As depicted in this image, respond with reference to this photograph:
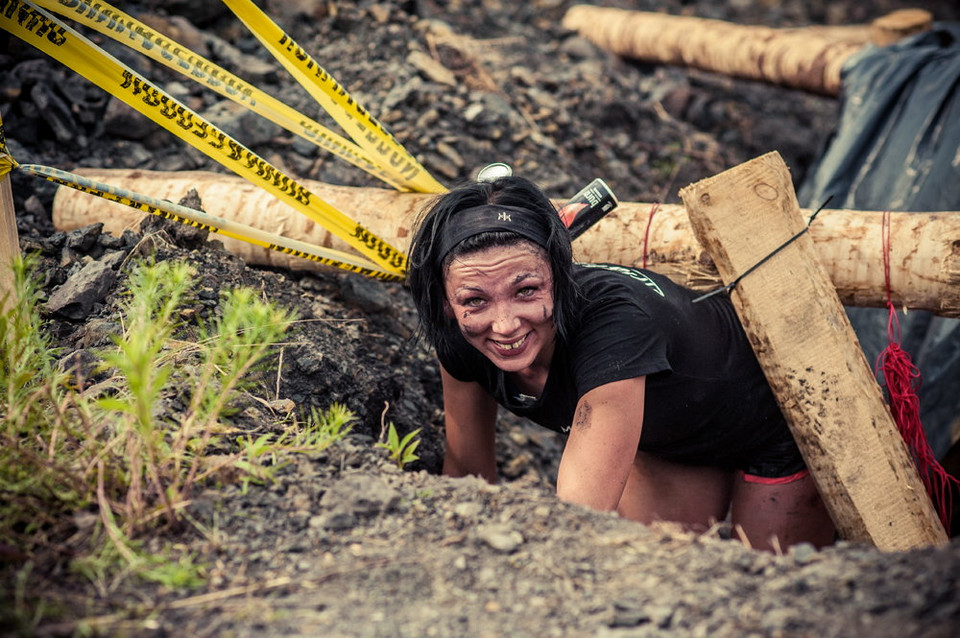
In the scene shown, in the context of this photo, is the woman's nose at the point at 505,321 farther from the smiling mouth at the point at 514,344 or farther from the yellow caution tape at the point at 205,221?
the yellow caution tape at the point at 205,221

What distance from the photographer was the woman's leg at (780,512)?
2994 millimetres

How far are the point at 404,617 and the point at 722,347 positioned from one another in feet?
4.89

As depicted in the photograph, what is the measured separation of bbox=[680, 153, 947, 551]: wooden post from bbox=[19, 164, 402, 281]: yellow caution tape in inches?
47.2

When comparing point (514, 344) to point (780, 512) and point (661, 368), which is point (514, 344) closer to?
point (661, 368)

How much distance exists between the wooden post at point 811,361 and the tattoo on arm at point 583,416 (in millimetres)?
645

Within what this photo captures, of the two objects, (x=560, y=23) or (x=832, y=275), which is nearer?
(x=832, y=275)

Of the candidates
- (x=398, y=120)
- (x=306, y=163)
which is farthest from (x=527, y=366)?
(x=398, y=120)

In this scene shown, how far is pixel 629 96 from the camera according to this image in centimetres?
588

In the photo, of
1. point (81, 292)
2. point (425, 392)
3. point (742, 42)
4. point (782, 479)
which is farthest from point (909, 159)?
point (81, 292)

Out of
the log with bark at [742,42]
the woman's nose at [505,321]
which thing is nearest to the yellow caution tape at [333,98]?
the woman's nose at [505,321]

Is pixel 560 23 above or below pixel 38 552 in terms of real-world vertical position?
above

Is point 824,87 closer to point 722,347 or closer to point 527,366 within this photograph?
point 722,347

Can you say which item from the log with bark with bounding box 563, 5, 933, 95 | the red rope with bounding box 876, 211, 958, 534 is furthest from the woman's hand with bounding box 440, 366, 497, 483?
the log with bark with bounding box 563, 5, 933, 95

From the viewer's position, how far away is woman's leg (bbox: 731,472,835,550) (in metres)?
2.99
